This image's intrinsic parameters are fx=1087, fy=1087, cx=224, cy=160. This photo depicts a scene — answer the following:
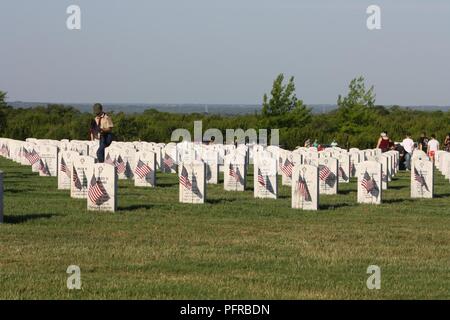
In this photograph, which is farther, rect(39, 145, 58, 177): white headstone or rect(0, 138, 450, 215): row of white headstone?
→ rect(39, 145, 58, 177): white headstone

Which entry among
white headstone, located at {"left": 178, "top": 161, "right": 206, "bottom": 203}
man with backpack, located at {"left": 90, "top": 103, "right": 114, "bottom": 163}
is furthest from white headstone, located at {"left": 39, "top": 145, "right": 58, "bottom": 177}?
white headstone, located at {"left": 178, "top": 161, "right": 206, "bottom": 203}

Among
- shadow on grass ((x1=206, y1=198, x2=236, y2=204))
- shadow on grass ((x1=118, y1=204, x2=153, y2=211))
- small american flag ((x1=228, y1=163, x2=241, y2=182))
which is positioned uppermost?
small american flag ((x1=228, y1=163, x2=241, y2=182))

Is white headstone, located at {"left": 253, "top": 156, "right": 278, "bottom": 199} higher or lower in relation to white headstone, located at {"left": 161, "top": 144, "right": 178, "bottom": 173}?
higher

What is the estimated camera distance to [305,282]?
12742mm

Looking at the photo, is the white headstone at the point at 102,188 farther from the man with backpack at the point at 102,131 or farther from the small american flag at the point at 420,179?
the small american flag at the point at 420,179

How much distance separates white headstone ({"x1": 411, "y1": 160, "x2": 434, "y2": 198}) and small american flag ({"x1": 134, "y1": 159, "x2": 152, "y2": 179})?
6.63 meters

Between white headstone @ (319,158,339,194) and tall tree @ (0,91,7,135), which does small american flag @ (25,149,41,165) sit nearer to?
white headstone @ (319,158,339,194)

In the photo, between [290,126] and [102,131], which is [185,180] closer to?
[102,131]

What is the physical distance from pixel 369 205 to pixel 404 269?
900 centimetres

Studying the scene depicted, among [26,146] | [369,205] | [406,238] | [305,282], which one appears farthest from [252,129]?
[305,282]

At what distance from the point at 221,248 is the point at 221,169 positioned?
19.1 meters

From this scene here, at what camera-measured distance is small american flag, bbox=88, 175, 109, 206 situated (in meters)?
20.0

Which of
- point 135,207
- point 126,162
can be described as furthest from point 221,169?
point 135,207

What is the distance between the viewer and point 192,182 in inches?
872
